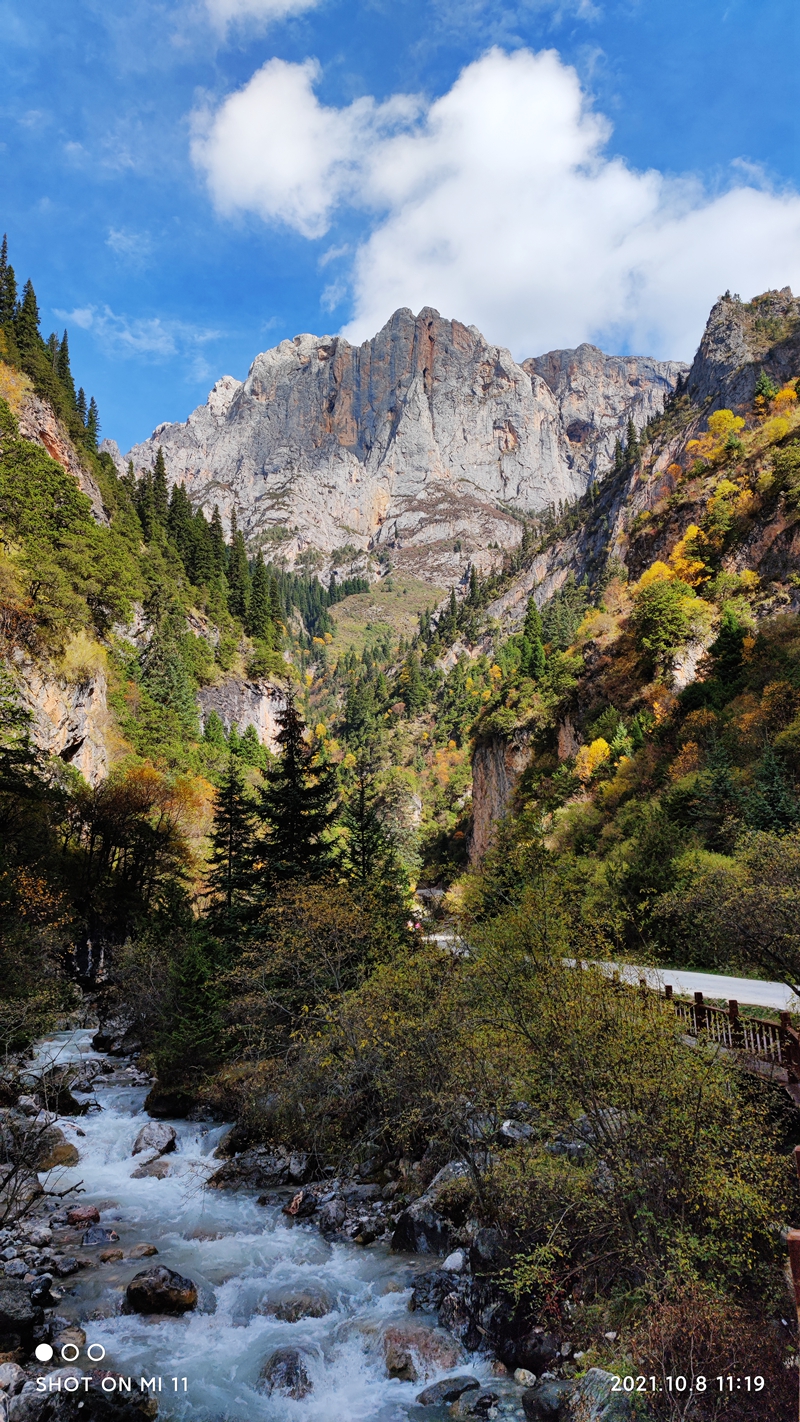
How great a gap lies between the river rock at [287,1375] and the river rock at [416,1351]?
1.43 metres

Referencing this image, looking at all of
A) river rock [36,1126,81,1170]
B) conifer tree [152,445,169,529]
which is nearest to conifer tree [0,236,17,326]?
conifer tree [152,445,169,529]

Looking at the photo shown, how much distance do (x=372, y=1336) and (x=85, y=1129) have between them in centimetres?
1233

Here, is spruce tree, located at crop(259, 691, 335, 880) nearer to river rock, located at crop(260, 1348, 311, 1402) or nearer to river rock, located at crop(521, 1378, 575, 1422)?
river rock, located at crop(260, 1348, 311, 1402)

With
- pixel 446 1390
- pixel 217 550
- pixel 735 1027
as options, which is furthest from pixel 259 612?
pixel 446 1390

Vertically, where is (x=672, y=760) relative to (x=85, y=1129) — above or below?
above

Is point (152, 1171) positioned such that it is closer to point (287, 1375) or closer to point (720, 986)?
point (287, 1375)

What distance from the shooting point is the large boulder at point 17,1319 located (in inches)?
427

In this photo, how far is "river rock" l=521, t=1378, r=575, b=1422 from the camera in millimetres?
9617

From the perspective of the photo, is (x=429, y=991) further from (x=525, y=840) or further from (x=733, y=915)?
(x=525, y=840)

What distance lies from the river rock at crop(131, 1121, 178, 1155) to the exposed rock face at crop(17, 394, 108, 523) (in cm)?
4780

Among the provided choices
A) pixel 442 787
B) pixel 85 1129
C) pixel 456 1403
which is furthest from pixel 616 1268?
pixel 442 787

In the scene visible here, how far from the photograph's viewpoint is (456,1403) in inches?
413

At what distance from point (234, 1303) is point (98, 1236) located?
3820 millimetres

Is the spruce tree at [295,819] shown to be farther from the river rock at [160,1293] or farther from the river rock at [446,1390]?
the river rock at [446,1390]
